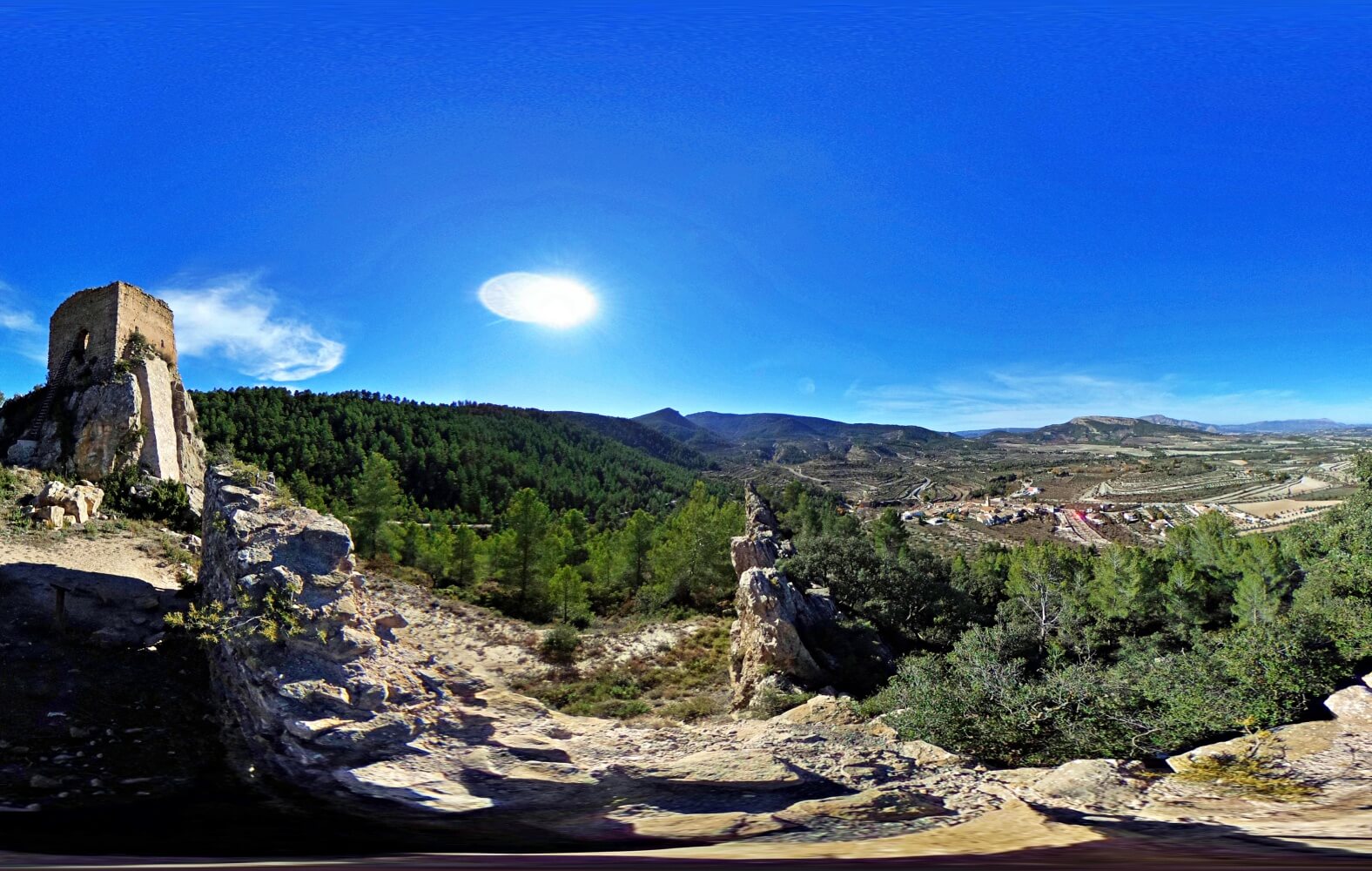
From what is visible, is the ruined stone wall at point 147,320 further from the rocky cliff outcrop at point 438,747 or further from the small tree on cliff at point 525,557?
the rocky cliff outcrop at point 438,747

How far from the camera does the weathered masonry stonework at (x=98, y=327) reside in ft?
76.7

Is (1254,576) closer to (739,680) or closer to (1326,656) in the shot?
(1326,656)

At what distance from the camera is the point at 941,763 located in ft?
26.3

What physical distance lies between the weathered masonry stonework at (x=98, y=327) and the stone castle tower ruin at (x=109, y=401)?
4cm

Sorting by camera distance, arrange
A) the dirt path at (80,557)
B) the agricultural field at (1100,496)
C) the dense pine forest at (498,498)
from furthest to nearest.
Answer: the agricultural field at (1100,496), the dense pine forest at (498,498), the dirt path at (80,557)

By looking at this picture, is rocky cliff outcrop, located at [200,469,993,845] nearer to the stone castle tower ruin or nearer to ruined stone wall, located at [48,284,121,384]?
the stone castle tower ruin

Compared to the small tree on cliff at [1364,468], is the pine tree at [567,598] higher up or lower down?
lower down

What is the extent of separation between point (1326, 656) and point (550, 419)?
13222 cm

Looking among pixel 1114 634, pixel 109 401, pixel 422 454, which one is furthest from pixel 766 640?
pixel 422 454

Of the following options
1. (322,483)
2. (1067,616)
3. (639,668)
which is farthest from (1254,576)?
(322,483)

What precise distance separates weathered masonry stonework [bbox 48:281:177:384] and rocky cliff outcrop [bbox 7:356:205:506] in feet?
3.42

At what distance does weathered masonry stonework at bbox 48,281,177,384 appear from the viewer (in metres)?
23.4

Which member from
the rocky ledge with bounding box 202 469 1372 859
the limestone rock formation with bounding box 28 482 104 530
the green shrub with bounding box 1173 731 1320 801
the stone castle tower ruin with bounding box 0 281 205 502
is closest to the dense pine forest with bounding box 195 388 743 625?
the stone castle tower ruin with bounding box 0 281 205 502

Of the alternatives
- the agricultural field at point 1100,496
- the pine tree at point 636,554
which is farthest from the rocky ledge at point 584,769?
the agricultural field at point 1100,496
